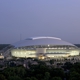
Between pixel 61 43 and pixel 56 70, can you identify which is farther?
pixel 61 43

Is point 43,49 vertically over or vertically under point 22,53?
over

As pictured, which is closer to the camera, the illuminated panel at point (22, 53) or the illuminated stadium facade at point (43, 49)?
the illuminated stadium facade at point (43, 49)

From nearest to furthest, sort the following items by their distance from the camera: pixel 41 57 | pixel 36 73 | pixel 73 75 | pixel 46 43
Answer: pixel 73 75 → pixel 36 73 → pixel 41 57 → pixel 46 43

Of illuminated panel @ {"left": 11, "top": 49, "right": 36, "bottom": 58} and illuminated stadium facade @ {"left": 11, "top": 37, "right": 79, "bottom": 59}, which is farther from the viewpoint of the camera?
illuminated panel @ {"left": 11, "top": 49, "right": 36, "bottom": 58}

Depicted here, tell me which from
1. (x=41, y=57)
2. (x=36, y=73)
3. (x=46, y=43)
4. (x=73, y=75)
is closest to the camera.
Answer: (x=73, y=75)

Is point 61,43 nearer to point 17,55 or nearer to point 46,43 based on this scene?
point 46,43

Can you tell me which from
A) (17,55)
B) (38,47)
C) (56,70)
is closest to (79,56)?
(38,47)

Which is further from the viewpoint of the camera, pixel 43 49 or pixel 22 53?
pixel 22 53
